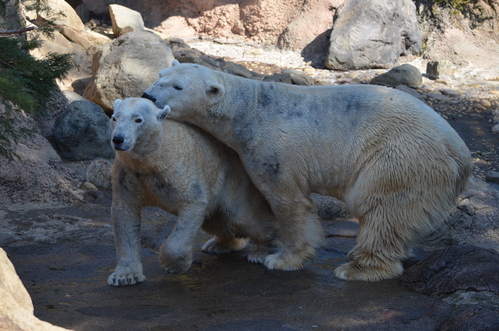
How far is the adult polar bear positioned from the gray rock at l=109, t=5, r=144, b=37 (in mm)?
10739

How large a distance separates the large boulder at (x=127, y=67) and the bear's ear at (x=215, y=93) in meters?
4.23

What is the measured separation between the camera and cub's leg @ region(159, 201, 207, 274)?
174 inches

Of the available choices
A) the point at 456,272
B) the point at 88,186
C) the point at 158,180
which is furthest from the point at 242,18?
the point at 456,272

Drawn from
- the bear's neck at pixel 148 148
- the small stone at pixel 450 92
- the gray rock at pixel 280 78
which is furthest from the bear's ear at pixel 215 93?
the small stone at pixel 450 92

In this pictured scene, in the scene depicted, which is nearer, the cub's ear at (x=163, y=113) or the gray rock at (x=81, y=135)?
the cub's ear at (x=163, y=113)

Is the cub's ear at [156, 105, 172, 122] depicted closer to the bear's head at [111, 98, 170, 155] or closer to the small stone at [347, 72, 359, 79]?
the bear's head at [111, 98, 170, 155]

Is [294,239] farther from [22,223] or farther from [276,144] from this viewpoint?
[22,223]

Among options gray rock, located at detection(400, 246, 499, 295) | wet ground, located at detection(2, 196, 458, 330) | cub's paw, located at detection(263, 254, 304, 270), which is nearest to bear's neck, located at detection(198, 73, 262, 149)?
cub's paw, located at detection(263, 254, 304, 270)

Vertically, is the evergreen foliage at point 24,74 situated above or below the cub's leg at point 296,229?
above

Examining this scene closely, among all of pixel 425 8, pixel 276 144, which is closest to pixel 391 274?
pixel 276 144

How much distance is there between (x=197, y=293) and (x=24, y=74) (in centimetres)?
234

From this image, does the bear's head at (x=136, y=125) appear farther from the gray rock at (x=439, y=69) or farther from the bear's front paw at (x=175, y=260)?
the gray rock at (x=439, y=69)

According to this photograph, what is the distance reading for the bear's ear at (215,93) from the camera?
4875 mm

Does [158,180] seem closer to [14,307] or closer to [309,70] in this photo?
[14,307]
